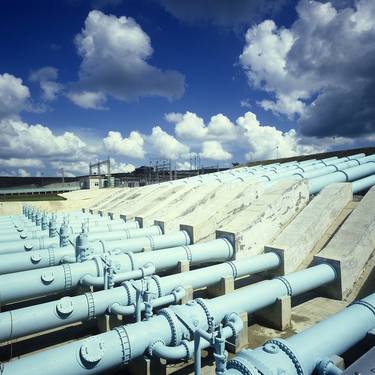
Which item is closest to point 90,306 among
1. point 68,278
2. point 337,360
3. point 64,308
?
point 64,308

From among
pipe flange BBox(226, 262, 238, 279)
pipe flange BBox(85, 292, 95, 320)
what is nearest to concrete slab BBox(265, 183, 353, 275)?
pipe flange BBox(226, 262, 238, 279)

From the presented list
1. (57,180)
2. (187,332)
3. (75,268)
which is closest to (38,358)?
(187,332)

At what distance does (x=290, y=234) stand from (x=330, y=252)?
5.75ft

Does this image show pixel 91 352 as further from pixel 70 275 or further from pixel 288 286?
pixel 288 286

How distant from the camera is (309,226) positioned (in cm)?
1121

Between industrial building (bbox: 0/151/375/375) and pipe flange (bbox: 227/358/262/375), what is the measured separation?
16mm

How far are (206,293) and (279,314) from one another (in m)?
2.77

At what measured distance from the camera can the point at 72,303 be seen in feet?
20.2

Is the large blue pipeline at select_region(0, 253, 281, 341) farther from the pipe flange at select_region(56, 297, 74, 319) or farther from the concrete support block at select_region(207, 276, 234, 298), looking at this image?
the concrete support block at select_region(207, 276, 234, 298)

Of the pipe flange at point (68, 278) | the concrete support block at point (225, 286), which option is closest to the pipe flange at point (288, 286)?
the concrete support block at point (225, 286)

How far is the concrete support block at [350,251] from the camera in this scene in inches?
348

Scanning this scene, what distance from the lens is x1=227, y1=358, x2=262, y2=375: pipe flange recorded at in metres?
3.72

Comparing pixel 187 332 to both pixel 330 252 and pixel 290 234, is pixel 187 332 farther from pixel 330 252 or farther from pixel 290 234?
pixel 290 234

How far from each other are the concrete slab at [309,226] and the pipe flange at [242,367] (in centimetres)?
647
